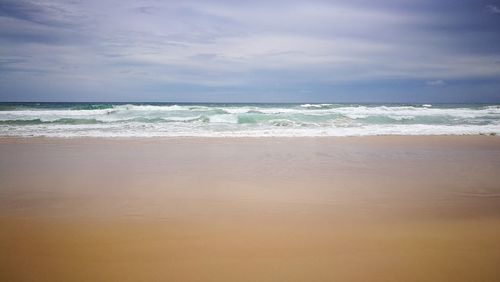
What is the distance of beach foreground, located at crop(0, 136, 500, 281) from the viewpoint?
265 cm

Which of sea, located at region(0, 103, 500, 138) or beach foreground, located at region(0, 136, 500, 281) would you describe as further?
sea, located at region(0, 103, 500, 138)

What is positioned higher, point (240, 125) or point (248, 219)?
point (240, 125)

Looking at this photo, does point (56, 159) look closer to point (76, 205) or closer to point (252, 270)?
point (76, 205)

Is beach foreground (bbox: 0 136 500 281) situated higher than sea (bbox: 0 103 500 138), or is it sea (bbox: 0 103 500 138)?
sea (bbox: 0 103 500 138)

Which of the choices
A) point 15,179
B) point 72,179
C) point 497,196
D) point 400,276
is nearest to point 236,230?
point 400,276

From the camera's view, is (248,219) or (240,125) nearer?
(248,219)

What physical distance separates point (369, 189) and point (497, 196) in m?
1.71

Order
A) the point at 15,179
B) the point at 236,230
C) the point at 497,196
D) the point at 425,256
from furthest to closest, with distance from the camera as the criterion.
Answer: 1. the point at 15,179
2. the point at 497,196
3. the point at 236,230
4. the point at 425,256

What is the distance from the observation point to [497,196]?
15.4 feet

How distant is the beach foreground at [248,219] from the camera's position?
265cm

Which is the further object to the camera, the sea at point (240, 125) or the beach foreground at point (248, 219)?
the sea at point (240, 125)

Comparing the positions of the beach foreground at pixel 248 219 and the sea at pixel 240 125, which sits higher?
the sea at pixel 240 125

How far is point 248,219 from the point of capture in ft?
12.1

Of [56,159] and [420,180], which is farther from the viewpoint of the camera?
[56,159]
